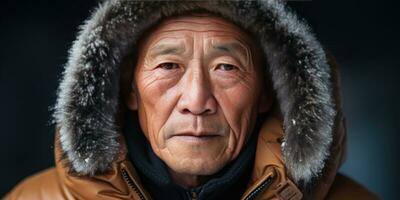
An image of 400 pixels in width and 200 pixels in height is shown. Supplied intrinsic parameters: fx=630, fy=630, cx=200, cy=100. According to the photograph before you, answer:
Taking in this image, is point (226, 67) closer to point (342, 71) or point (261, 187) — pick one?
point (261, 187)

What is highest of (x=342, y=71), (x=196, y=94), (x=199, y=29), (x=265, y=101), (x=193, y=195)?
(x=199, y=29)

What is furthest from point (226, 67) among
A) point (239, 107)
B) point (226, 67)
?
point (239, 107)

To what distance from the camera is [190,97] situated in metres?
1.55

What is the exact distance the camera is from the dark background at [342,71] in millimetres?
2367

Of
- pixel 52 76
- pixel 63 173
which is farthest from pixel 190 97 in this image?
pixel 52 76

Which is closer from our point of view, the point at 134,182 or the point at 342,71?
the point at 134,182

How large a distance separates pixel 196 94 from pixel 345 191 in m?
0.52

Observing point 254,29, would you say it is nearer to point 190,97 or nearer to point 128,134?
point 190,97

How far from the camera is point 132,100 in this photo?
67.9 inches

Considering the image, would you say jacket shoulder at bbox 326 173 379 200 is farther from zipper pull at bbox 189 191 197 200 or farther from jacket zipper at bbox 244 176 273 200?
zipper pull at bbox 189 191 197 200

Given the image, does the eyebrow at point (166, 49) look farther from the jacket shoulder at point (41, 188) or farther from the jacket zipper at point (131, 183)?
the jacket shoulder at point (41, 188)

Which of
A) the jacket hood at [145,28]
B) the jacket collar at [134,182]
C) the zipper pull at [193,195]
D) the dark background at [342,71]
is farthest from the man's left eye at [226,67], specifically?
the dark background at [342,71]

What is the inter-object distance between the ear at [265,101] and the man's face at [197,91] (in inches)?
3.4

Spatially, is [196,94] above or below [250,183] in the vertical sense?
above
